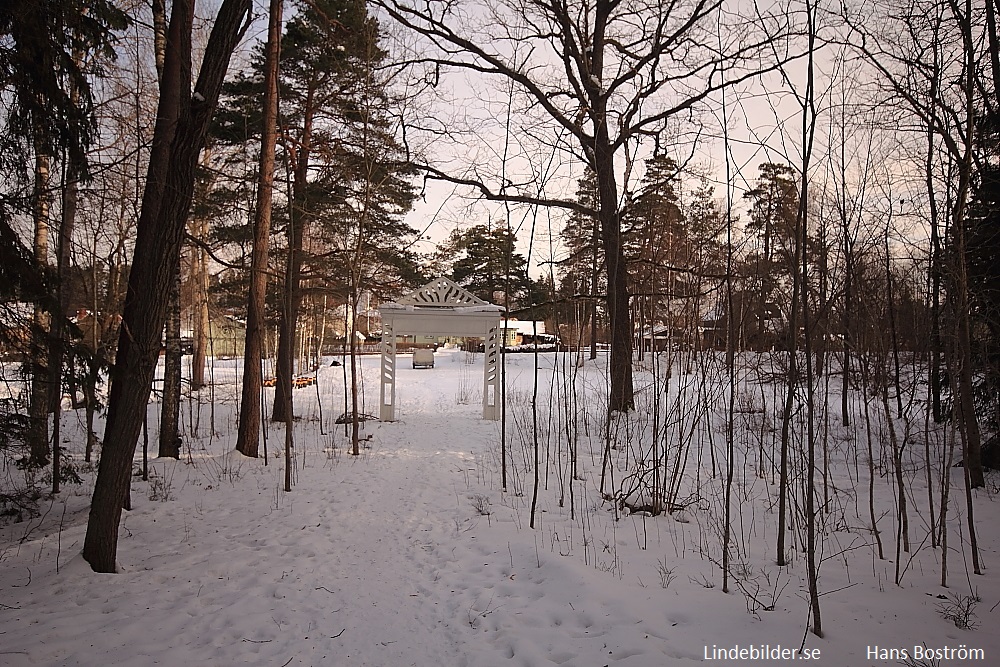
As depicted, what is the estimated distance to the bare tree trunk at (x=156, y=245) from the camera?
11.7 feet

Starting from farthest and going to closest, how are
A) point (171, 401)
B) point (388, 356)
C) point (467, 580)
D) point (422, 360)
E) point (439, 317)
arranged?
point (422, 360) < point (388, 356) < point (439, 317) < point (171, 401) < point (467, 580)

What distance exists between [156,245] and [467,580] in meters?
3.07

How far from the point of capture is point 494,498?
5.31 meters

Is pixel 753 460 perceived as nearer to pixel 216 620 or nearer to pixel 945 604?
pixel 945 604

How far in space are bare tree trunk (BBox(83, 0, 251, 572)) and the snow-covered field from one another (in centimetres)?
50

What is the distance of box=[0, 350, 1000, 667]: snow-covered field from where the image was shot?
2.59 metres

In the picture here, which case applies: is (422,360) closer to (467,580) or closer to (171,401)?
(171,401)

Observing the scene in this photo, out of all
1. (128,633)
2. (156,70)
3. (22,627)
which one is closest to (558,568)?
(128,633)

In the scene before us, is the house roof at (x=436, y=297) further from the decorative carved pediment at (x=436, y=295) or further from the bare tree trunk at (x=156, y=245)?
the bare tree trunk at (x=156, y=245)

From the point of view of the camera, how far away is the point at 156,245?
3756 mm

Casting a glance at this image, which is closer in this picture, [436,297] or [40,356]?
[40,356]

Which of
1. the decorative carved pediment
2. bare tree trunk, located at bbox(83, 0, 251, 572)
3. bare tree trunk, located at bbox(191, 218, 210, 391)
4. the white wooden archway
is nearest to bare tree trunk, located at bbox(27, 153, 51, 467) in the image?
bare tree trunk, located at bbox(83, 0, 251, 572)

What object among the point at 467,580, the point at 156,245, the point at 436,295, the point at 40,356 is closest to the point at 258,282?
the point at 40,356

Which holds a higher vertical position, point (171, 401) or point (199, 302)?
point (199, 302)
